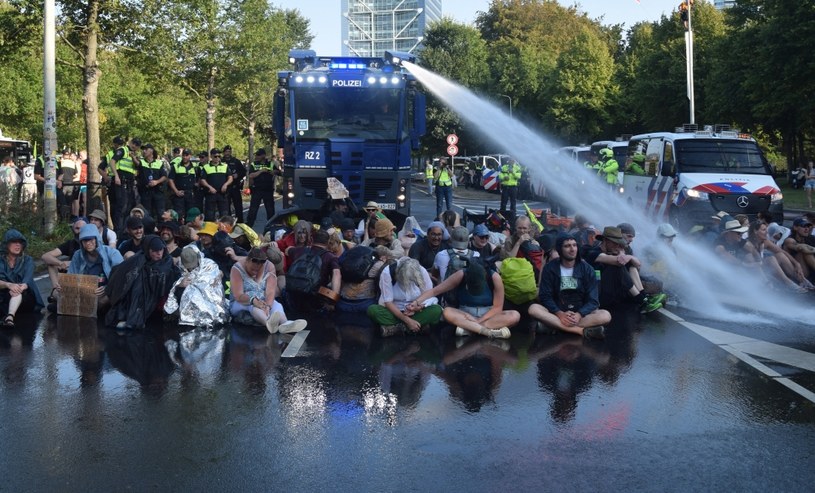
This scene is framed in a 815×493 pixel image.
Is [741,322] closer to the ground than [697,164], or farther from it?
closer to the ground

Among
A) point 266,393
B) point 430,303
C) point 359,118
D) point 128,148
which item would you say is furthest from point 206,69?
point 266,393

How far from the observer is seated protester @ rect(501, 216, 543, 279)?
10.9m

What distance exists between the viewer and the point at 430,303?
947 centimetres

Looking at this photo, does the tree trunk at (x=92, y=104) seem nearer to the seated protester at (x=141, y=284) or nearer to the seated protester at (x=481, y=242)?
the seated protester at (x=141, y=284)

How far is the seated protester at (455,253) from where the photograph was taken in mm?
9766

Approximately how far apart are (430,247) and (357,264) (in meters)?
0.91

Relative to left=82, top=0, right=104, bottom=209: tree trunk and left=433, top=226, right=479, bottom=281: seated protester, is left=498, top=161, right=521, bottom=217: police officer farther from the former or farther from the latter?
left=433, top=226, right=479, bottom=281: seated protester

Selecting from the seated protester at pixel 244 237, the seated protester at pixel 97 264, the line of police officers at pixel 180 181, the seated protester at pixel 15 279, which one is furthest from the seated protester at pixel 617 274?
the line of police officers at pixel 180 181

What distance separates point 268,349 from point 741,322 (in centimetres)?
533

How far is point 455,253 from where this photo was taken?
32.2 feet

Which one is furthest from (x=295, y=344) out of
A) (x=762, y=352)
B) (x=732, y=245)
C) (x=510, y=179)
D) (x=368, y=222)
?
(x=510, y=179)

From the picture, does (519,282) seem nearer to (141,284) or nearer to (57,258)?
(141,284)

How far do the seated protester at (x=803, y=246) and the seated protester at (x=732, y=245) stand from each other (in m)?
0.85

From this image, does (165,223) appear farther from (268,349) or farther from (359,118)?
(359,118)
